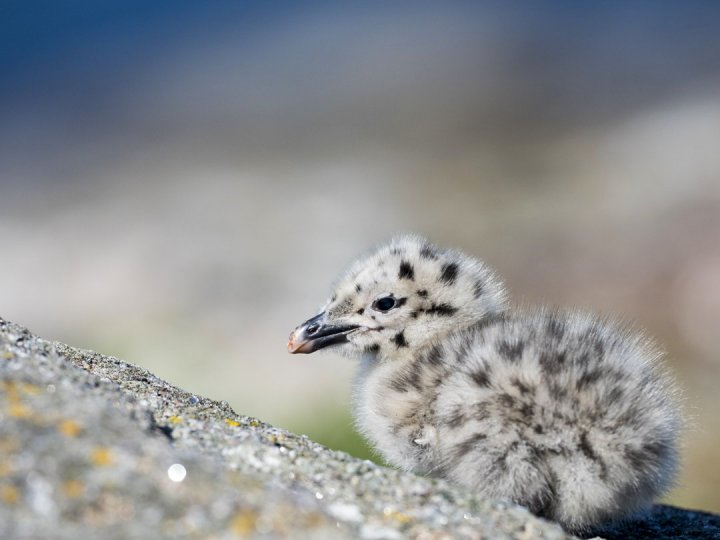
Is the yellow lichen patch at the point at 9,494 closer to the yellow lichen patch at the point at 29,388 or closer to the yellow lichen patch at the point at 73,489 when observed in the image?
the yellow lichen patch at the point at 73,489

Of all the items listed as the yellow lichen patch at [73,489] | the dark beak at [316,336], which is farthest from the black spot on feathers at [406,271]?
the yellow lichen patch at [73,489]

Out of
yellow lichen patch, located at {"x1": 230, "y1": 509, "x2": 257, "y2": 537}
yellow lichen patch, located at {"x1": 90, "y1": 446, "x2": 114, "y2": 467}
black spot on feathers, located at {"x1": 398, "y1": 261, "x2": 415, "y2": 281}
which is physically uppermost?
black spot on feathers, located at {"x1": 398, "y1": 261, "x2": 415, "y2": 281}

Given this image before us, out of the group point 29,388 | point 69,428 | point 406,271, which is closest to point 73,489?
point 69,428

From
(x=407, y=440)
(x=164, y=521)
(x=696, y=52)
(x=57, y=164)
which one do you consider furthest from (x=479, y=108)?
(x=164, y=521)

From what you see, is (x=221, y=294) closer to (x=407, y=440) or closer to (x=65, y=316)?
(x=65, y=316)

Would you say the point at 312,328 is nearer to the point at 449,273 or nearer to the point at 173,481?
the point at 449,273

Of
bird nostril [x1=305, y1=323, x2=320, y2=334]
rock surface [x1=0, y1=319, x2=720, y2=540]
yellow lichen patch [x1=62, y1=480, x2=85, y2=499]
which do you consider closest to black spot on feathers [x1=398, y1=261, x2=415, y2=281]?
bird nostril [x1=305, y1=323, x2=320, y2=334]

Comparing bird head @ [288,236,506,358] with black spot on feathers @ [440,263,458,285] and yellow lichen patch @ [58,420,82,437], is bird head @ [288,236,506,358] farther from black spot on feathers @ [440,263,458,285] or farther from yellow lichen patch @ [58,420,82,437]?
yellow lichen patch @ [58,420,82,437]
